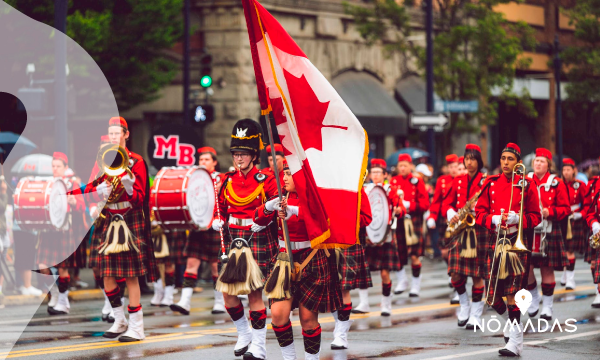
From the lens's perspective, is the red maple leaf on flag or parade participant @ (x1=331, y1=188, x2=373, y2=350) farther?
parade participant @ (x1=331, y1=188, x2=373, y2=350)

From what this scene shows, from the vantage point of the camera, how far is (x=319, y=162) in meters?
7.21

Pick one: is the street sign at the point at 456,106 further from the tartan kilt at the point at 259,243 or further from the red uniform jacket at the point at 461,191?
the tartan kilt at the point at 259,243

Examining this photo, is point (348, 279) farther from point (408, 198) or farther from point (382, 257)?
point (408, 198)

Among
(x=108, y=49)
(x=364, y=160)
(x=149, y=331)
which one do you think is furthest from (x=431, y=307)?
(x=108, y=49)

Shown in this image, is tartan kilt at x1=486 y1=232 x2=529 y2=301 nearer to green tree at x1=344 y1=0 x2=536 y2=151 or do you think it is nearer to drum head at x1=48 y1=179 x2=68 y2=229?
drum head at x1=48 y1=179 x2=68 y2=229

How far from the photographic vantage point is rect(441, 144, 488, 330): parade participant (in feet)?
36.1

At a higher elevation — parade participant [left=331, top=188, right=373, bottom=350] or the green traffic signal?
the green traffic signal

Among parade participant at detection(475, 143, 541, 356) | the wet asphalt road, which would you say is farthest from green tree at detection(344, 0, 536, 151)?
parade participant at detection(475, 143, 541, 356)

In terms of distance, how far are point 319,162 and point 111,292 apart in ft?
12.0

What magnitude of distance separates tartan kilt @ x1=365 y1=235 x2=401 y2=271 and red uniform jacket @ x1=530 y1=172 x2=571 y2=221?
7.14 feet

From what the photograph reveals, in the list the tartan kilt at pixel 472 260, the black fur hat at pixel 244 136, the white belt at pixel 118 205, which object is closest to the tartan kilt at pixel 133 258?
the white belt at pixel 118 205

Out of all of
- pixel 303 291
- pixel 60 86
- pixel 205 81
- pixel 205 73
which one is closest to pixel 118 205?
pixel 303 291

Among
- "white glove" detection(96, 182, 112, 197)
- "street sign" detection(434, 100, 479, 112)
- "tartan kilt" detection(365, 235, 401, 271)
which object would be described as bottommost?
"tartan kilt" detection(365, 235, 401, 271)

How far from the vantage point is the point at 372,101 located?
30203 millimetres
